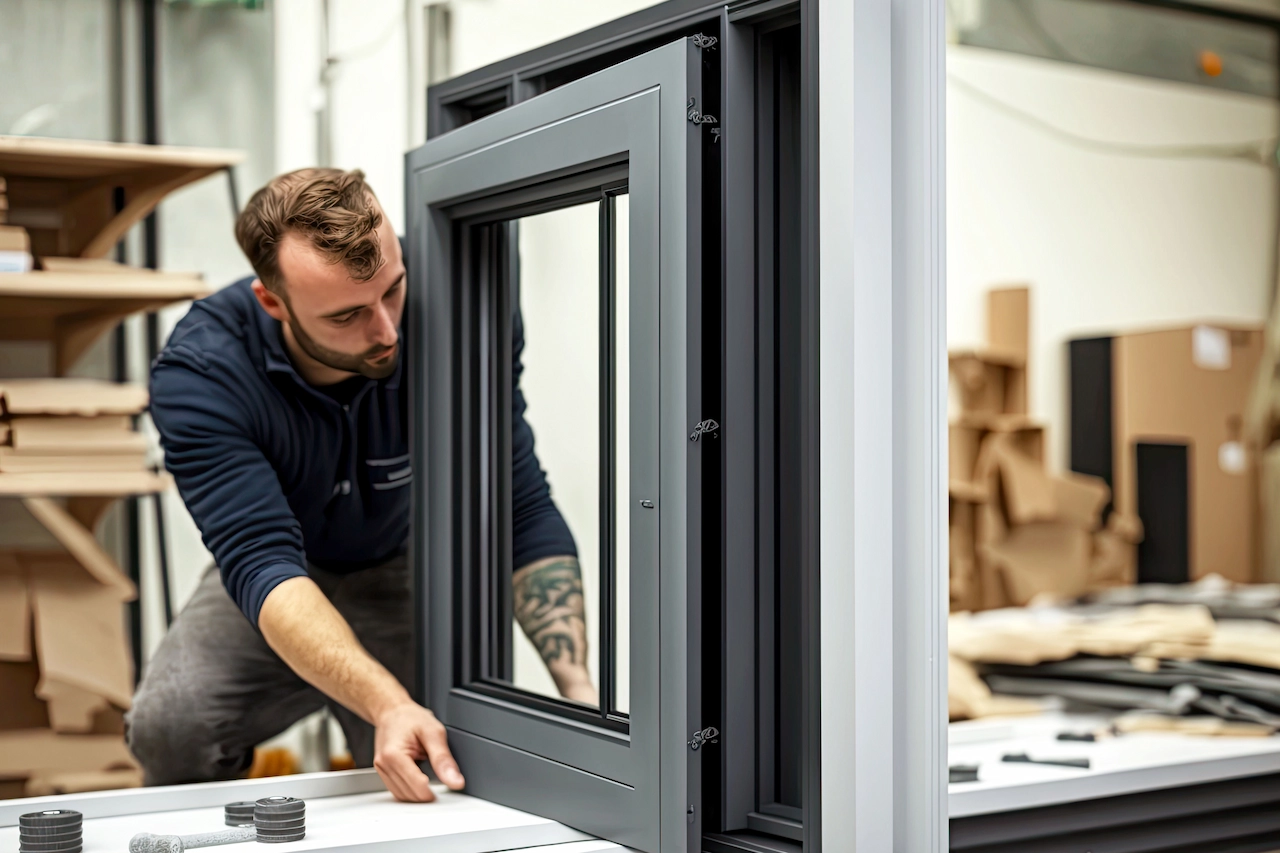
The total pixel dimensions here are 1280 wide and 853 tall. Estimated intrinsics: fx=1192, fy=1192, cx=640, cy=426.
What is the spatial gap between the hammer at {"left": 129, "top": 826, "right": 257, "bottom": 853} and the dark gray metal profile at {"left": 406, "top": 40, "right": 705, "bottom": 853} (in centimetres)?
35

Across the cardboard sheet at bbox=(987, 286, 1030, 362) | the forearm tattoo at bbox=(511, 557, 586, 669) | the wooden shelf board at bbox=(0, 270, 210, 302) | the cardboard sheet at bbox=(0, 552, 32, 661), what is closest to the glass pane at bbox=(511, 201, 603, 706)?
the forearm tattoo at bbox=(511, 557, 586, 669)

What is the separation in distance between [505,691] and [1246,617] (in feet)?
8.17

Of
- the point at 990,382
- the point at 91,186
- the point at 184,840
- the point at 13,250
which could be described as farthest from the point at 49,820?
the point at 990,382

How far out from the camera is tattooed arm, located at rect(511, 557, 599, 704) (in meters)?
1.58

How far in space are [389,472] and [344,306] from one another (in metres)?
0.39

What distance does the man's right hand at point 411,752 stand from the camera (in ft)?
5.32

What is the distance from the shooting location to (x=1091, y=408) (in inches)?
159

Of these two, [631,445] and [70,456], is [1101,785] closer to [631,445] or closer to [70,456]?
[631,445]

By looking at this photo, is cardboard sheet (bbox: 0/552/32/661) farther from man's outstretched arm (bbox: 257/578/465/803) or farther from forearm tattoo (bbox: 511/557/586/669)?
forearm tattoo (bbox: 511/557/586/669)

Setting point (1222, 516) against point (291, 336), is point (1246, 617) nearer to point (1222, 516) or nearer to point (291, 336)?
point (1222, 516)

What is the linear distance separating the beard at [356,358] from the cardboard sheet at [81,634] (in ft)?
4.42

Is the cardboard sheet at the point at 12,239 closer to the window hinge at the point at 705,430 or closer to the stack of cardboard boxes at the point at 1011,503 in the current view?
the window hinge at the point at 705,430

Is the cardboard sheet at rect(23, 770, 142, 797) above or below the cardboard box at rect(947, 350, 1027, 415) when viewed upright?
below

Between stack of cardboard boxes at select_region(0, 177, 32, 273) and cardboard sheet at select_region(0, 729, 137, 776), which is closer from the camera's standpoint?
stack of cardboard boxes at select_region(0, 177, 32, 273)
